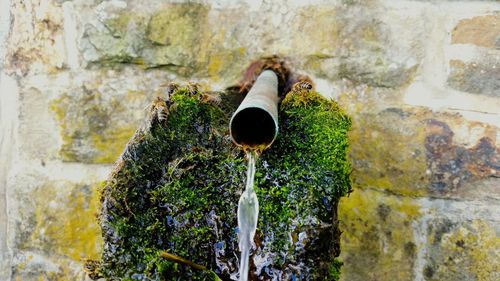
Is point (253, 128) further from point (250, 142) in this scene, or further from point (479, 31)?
point (479, 31)

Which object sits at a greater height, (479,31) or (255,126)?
(479,31)

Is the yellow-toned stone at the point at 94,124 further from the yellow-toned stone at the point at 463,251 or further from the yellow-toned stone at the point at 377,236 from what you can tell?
the yellow-toned stone at the point at 463,251

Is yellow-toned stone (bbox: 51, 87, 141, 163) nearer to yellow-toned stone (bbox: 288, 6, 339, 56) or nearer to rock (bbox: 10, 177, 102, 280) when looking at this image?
rock (bbox: 10, 177, 102, 280)

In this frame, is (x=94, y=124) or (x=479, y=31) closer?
(x=479, y=31)

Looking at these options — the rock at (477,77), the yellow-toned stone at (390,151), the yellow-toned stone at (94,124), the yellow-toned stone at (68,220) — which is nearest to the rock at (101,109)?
the yellow-toned stone at (94,124)

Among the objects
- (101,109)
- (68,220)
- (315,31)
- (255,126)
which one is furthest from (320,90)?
(68,220)

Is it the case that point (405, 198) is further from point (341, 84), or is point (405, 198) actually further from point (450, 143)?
point (341, 84)
